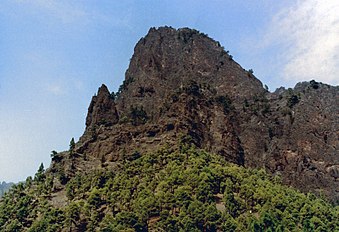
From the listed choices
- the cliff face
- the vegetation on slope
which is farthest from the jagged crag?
the vegetation on slope

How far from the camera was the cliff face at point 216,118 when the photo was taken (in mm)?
98625

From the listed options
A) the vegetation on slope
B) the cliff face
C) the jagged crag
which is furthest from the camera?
the cliff face

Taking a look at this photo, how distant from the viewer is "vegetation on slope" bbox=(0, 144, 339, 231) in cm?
7088

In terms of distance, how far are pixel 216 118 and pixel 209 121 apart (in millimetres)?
2280

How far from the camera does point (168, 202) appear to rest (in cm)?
7331

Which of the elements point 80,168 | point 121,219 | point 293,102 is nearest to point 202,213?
point 121,219

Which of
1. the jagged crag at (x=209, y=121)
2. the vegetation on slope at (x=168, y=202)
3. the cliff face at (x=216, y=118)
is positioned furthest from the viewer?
the cliff face at (x=216, y=118)

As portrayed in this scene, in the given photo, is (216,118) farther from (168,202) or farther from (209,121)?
(168,202)

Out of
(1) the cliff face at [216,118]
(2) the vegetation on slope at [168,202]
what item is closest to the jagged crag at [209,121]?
(1) the cliff face at [216,118]

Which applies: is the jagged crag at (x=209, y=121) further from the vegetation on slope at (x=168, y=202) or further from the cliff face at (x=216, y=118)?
the vegetation on slope at (x=168, y=202)

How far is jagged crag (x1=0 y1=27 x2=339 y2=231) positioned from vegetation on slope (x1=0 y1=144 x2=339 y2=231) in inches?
168

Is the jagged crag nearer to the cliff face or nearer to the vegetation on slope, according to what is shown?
the cliff face

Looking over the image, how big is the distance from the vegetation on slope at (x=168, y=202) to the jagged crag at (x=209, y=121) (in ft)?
14.0

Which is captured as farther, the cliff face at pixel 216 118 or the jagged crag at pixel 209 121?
the cliff face at pixel 216 118
